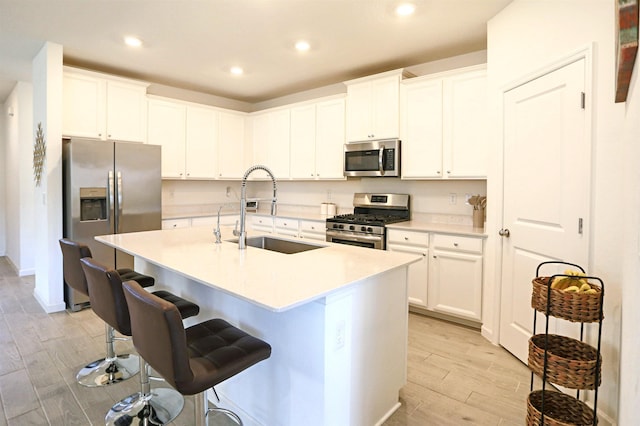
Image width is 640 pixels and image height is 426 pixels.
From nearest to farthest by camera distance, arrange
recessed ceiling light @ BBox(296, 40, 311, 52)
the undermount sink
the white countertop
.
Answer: the white countertop
the undermount sink
recessed ceiling light @ BBox(296, 40, 311, 52)

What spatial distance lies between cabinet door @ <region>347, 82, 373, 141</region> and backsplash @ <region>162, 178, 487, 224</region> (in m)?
0.63

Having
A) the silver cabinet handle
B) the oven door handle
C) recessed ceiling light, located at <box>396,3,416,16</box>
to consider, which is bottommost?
the oven door handle

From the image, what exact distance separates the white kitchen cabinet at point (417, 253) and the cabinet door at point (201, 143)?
2952 millimetres

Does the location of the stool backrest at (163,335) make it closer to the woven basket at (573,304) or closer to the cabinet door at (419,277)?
the woven basket at (573,304)

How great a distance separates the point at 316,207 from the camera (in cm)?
536

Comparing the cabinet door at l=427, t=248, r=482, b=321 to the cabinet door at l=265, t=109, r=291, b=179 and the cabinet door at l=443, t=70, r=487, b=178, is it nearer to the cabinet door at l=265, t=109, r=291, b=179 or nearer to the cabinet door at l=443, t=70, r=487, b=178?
the cabinet door at l=443, t=70, r=487, b=178

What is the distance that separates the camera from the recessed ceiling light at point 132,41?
3.43m

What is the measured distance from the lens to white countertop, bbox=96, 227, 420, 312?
143 centimetres

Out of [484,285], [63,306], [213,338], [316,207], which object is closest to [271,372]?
[213,338]

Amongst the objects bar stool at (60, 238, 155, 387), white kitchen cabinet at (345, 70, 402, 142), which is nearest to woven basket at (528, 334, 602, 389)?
bar stool at (60, 238, 155, 387)

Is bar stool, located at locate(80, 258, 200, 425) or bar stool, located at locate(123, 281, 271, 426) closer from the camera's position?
bar stool, located at locate(123, 281, 271, 426)

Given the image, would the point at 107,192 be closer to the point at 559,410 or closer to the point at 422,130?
the point at 422,130

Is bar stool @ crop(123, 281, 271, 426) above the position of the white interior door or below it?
below

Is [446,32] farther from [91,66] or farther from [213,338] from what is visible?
[91,66]
